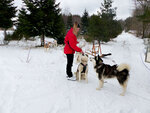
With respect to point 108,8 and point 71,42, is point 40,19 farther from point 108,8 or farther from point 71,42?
point 108,8

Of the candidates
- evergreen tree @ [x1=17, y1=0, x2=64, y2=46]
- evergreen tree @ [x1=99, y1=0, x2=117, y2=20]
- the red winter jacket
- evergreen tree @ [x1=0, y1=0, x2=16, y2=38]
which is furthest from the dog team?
evergreen tree @ [x1=99, y1=0, x2=117, y2=20]

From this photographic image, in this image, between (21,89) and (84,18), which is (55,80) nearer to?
(21,89)

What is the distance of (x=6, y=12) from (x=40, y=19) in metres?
3.14

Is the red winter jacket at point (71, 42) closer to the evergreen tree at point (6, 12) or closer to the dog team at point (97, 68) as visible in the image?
the dog team at point (97, 68)

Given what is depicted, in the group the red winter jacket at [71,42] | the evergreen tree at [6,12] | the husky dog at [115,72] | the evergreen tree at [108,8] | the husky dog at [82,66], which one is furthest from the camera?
the evergreen tree at [108,8]

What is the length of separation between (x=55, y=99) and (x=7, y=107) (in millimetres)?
967

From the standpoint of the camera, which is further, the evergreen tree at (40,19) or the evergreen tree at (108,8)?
the evergreen tree at (108,8)

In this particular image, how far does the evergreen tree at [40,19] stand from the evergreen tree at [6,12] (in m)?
1.20

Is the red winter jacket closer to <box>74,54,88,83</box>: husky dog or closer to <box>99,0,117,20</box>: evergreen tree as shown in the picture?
<box>74,54,88,83</box>: husky dog

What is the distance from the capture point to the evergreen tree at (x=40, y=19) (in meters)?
9.59

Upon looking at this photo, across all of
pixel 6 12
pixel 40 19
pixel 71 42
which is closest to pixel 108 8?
pixel 40 19

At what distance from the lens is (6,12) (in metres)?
9.61

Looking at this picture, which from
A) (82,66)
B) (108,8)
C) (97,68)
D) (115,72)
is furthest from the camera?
(108,8)

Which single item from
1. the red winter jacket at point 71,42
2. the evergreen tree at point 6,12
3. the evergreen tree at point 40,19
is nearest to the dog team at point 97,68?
the red winter jacket at point 71,42
